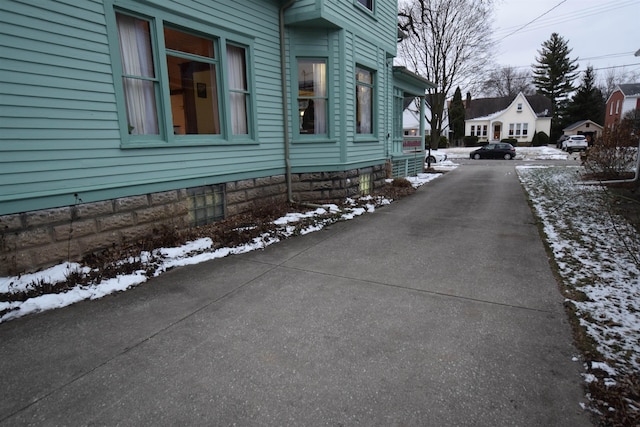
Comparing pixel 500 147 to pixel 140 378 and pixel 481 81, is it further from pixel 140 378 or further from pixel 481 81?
pixel 140 378

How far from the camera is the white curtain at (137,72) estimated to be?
4891 mm

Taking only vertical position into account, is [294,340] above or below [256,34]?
below

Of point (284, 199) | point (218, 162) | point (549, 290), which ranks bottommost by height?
point (549, 290)

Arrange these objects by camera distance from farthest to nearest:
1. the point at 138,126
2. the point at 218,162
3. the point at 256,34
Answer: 1. the point at 256,34
2. the point at 218,162
3. the point at 138,126

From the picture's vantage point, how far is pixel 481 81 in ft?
82.8

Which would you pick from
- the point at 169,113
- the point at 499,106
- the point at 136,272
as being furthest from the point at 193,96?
the point at 499,106

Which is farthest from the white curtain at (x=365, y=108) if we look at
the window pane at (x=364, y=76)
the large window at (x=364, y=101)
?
the window pane at (x=364, y=76)

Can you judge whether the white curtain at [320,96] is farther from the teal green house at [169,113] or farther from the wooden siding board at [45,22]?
the wooden siding board at [45,22]

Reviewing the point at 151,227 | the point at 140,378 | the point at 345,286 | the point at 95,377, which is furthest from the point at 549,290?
the point at 151,227

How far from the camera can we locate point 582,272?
4.29 metres

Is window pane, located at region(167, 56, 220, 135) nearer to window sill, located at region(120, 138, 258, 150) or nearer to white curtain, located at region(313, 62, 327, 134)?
window sill, located at region(120, 138, 258, 150)

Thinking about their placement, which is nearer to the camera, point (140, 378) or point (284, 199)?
→ point (140, 378)

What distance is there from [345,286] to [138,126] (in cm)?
377

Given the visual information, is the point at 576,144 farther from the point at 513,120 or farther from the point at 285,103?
the point at 285,103
